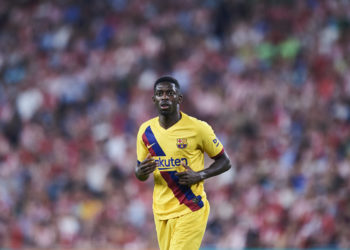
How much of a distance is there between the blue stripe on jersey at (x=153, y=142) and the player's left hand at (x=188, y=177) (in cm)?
27

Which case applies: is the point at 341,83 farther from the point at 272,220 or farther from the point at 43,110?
the point at 43,110

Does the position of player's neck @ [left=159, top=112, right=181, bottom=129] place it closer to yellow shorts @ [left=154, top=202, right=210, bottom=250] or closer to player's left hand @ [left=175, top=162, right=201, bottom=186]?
player's left hand @ [left=175, top=162, right=201, bottom=186]

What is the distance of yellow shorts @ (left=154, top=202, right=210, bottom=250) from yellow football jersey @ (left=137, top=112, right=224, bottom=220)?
0.18 feet

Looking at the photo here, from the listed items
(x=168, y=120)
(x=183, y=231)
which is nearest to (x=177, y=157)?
(x=168, y=120)

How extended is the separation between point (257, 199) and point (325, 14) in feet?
15.0

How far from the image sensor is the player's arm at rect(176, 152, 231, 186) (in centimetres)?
575

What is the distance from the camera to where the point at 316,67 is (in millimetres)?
13289

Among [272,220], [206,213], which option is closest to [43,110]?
[272,220]

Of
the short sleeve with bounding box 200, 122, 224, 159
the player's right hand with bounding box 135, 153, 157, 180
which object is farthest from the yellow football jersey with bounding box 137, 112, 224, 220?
the player's right hand with bounding box 135, 153, 157, 180

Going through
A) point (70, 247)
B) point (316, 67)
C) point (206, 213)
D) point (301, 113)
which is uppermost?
point (316, 67)

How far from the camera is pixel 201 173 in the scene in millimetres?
5844

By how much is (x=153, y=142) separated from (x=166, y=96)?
45 cm

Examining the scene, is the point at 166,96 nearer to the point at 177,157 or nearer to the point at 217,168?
the point at 177,157

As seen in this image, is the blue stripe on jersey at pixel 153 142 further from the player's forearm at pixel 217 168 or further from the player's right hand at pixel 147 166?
the player's forearm at pixel 217 168
